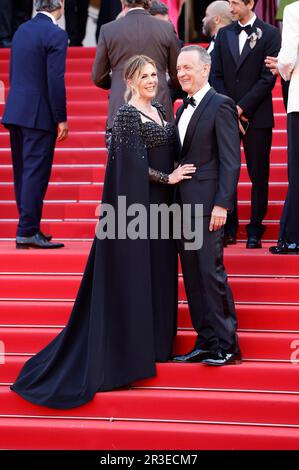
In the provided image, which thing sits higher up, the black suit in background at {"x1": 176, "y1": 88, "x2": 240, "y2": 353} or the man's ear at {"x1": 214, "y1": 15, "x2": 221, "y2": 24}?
the man's ear at {"x1": 214, "y1": 15, "x2": 221, "y2": 24}

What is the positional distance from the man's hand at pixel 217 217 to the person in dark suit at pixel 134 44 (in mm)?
1338

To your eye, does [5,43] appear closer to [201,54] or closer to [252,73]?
[252,73]

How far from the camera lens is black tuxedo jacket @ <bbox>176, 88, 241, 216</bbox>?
5.81 meters

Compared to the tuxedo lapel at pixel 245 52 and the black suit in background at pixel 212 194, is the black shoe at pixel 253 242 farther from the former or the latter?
the black suit in background at pixel 212 194

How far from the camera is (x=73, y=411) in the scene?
5.82 m

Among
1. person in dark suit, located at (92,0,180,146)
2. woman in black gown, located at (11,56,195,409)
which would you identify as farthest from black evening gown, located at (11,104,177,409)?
person in dark suit, located at (92,0,180,146)

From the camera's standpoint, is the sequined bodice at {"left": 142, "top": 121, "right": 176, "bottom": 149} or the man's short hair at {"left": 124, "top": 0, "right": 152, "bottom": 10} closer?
the sequined bodice at {"left": 142, "top": 121, "right": 176, "bottom": 149}

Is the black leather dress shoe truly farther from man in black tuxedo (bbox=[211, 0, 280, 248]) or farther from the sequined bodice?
the sequined bodice

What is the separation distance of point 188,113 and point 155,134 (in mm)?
241

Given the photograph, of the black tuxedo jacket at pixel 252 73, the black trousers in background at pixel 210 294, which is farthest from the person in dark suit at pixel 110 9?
the black trousers in background at pixel 210 294

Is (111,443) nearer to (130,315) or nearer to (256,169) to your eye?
(130,315)

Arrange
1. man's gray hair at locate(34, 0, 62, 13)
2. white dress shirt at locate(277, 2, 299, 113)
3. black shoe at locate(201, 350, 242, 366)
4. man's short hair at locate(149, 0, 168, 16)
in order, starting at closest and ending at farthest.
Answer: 1. black shoe at locate(201, 350, 242, 366)
2. white dress shirt at locate(277, 2, 299, 113)
3. man's gray hair at locate(34, 0, 62, 13)
4. man's short hair at locate(149, 0, 168, 16)

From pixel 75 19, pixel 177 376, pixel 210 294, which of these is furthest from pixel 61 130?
pixel 75 19

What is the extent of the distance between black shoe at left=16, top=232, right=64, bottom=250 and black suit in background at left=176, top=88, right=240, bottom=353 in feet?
5.21
